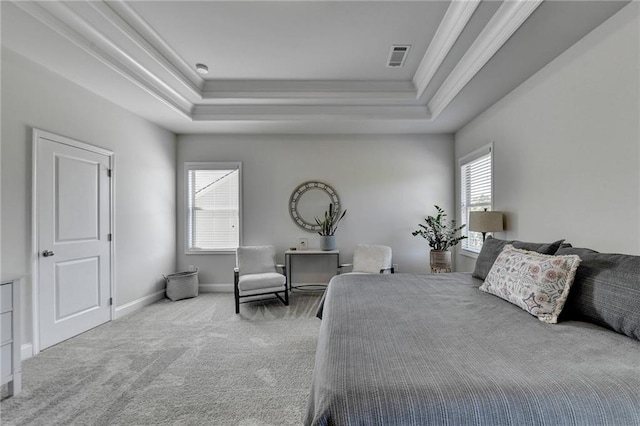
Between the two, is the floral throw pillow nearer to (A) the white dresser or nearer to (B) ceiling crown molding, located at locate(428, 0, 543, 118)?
(B) ceiling crown molding, located at locate(428, 0, 543, 118)

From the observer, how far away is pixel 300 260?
4.64 meters

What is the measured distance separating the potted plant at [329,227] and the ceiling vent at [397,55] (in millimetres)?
2211

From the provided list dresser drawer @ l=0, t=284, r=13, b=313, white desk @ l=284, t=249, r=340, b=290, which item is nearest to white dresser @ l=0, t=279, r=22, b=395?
dresser drawer @ l=0, t=284, r=13, b=313

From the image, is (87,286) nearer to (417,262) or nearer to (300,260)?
(300,260)

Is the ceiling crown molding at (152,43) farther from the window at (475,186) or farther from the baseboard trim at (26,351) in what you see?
the window at (475,186)

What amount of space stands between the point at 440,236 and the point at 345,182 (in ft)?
5.55

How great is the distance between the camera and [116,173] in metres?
3.48

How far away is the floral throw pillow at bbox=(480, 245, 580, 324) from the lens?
5.04 feet

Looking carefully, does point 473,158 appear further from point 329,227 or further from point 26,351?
point 26,351

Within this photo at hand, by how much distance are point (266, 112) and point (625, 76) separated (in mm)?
A: 3503

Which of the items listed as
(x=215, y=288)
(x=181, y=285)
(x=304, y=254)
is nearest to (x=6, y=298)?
(x=181, y=285)

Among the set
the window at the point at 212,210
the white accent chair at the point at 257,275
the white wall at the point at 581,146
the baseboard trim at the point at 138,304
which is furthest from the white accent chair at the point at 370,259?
the baseboard trim at the point at 138,304

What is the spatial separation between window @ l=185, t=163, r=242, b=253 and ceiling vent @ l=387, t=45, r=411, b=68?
291cm

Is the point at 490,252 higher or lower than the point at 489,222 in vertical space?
lower
